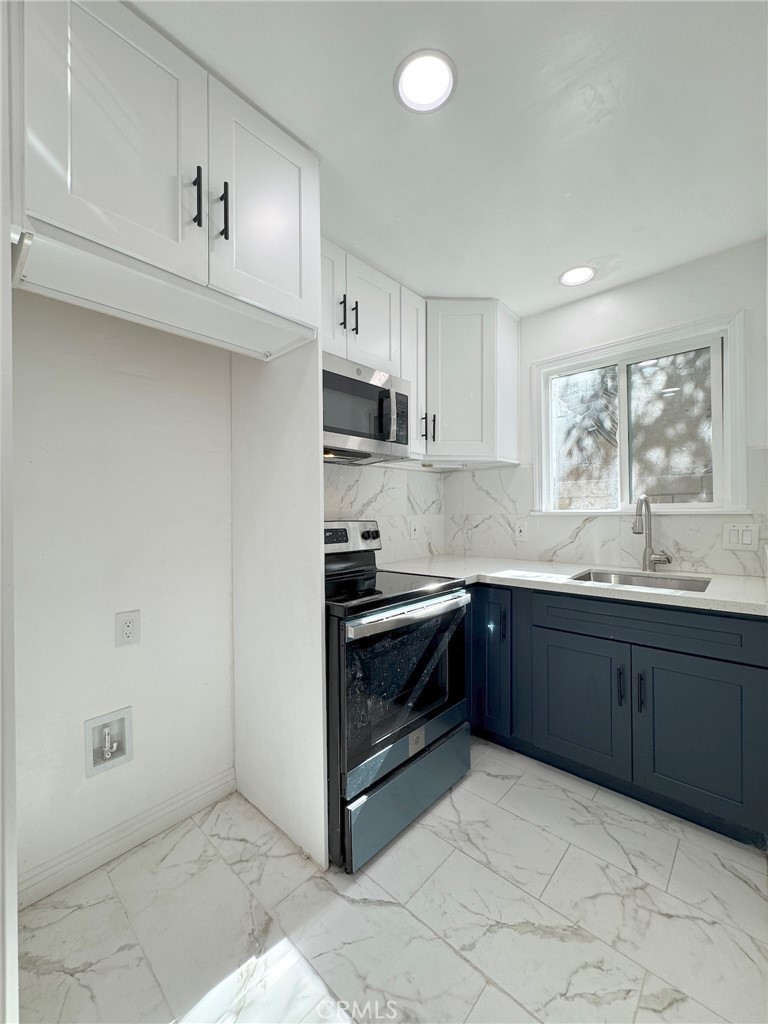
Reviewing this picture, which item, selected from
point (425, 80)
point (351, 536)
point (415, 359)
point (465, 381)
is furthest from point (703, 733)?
point (425, 80)

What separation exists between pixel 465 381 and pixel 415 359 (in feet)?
1.05

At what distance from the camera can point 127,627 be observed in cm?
Answer: 156

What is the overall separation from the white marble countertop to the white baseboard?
1283 millimetres

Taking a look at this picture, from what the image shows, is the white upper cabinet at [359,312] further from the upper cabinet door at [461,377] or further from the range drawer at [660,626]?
the range drawer at [660,626]

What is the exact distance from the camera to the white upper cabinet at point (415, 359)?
2207 millimetres

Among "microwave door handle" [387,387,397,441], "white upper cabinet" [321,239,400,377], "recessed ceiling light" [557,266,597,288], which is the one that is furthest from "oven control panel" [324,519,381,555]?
"recessed ceiling light" [557,266,597,288]

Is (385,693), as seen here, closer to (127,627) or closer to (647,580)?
(127,627)

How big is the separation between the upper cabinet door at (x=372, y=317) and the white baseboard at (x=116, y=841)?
1921 mm

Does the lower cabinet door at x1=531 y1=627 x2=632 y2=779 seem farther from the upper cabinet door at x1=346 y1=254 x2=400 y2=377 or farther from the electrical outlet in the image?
the electrical outlet

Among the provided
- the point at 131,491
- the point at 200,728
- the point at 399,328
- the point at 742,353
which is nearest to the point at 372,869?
the point at 200,728

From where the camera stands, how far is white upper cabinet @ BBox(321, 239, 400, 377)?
181cm

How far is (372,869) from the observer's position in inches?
57.7

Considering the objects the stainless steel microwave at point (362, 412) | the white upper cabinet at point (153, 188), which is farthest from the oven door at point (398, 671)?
the white upper cabinet at point (153, 188)

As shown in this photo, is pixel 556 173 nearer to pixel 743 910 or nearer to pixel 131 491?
pixel 131 491
